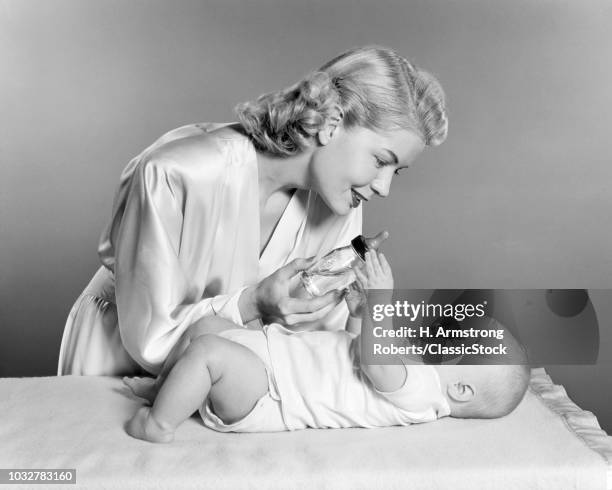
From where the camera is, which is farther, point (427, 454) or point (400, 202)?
point (400, 202)

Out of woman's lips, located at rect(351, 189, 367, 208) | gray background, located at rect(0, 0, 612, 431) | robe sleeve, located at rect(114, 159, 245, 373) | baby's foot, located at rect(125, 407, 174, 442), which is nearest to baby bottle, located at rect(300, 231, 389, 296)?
woman's lips, located at rect(351, 189, 367, 208)

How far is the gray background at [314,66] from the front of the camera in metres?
3.61

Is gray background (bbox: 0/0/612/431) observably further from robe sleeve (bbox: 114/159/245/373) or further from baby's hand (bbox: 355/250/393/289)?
baby's hand (bbox: 355/250/393/289)

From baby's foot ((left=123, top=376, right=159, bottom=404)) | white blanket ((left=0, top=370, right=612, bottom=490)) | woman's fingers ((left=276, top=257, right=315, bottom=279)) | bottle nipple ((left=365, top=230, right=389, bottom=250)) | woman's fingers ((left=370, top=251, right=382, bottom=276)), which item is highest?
bottle nipple ((left=365, top=230, right=389, bottom=250))

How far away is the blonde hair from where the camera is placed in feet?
7.06

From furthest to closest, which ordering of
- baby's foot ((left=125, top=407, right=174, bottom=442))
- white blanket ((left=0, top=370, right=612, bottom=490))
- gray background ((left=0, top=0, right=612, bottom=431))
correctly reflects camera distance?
gray background ((left=0, top=0, right=612, bottom=431)) < baby's foot ((left=125, top=407, right=174, bottom=442)) < white blanket ((left=0, top=370, right=612, bottom=490))

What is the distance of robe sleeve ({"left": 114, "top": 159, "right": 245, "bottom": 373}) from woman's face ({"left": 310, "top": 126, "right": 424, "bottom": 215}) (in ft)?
1.15

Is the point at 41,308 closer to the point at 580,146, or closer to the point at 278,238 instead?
the point at 278,238

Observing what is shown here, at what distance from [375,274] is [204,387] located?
44 cm

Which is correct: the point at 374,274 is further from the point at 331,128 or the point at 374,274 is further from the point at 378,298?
the point at 331,128

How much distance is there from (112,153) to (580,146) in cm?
183

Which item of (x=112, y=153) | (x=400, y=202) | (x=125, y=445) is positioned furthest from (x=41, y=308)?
(x=125, y=445)

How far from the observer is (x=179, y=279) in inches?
85.1

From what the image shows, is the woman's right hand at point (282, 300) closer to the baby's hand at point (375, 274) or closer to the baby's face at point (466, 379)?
the baby's hand at point (375, 274)
